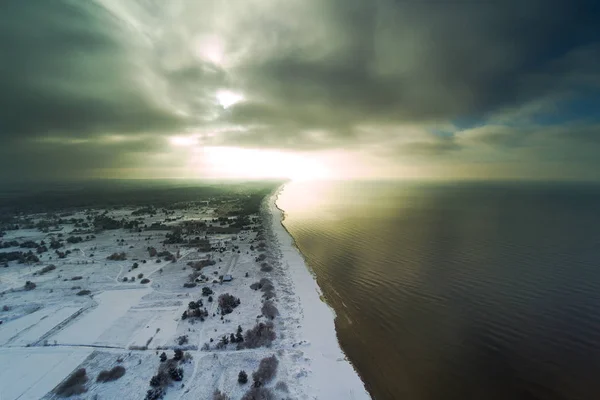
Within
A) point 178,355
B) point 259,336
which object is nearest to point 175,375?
point 178,355

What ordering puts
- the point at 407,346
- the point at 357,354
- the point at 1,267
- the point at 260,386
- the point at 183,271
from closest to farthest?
1. the point at 260,386
2. the point at 357,354
3. the point at 407,346
4. the point at 183,271
5. the point at 1,267

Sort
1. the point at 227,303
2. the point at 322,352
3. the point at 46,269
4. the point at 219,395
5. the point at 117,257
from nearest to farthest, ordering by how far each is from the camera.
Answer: the point at 219,395
the point at 322,352
the point at 227,303
the point at 46,269
the point at 117,257

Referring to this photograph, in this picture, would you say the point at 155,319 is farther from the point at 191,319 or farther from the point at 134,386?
the point at 134,386

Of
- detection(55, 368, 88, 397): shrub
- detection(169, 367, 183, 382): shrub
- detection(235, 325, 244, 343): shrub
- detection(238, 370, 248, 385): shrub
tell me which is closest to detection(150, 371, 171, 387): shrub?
detection(169, 367, 183, 382): shrub

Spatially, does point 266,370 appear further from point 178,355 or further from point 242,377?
point 178,355

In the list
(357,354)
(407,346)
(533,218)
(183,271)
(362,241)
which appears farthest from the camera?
(533,218)

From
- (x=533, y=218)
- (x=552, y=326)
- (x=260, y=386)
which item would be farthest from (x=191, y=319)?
(x=533, y=218)
